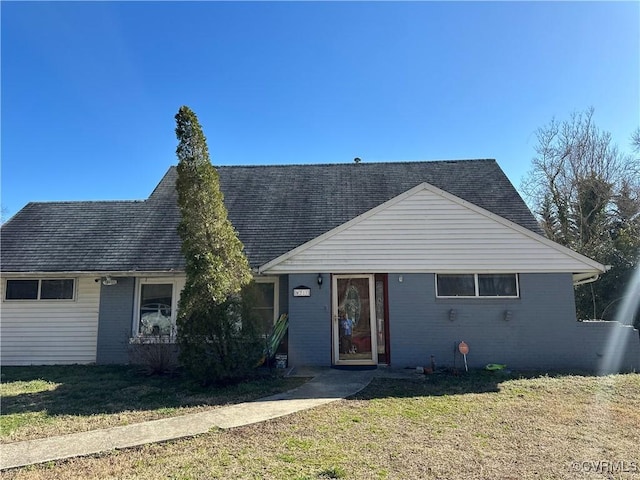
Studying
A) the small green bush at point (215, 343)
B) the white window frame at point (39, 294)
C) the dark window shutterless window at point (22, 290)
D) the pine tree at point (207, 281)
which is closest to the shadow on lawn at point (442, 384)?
the small green bush at point (215, 343)

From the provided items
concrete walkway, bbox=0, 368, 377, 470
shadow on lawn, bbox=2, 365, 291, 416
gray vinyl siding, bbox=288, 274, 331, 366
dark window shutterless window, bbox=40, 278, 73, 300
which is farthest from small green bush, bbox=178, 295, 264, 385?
dark window shutterless window, bbox=40, 278, 73, 300

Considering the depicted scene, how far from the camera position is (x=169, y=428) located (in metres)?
5.68

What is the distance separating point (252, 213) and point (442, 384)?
26.2 feet

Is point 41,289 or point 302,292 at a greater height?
point 41,289

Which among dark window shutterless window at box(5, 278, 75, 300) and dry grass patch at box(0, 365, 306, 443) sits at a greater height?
dark window shutterless window at box(5, 278, 75, 300)

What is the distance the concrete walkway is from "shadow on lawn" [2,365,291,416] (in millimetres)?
597

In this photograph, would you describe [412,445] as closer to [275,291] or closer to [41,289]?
[275,291]

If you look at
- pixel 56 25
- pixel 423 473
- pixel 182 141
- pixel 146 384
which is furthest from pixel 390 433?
pixel 56 25

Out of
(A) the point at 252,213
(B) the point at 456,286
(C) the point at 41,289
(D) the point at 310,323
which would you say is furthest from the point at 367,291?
(C) the point at 41,289

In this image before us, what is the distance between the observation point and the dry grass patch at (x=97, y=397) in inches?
239

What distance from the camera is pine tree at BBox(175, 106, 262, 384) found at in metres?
8.06

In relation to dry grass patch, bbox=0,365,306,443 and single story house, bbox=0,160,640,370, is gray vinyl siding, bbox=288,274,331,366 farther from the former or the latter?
dry grass patch, bbox=0,365,306,443

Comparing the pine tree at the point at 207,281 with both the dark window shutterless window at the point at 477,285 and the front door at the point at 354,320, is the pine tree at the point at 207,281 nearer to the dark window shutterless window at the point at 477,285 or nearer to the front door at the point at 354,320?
the front door at the point at 354,320

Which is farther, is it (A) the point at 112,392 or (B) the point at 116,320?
(B) the point at 116,320
